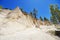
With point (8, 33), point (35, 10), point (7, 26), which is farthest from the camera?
point (35, 10)

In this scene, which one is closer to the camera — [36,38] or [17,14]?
[36,38]

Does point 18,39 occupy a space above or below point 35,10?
below

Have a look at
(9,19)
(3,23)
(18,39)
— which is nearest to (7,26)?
(3,23)

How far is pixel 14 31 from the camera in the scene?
10031mm

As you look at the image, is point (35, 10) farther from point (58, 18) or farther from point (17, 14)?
point (17, 14)

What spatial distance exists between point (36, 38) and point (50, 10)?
3384 centimetres

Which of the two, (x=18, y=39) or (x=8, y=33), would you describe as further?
(x=8, y=33)

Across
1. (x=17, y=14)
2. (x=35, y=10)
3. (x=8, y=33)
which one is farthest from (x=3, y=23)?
(x=35, y=10)

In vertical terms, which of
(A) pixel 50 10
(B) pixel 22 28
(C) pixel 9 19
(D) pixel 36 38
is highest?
(A) pixel 50 10

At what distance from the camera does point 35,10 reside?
61.4 metres

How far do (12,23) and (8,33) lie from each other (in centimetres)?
148

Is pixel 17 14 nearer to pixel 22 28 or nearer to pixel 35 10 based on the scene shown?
pixel 22 28

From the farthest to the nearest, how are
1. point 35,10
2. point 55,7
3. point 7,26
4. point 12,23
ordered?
point 35,10 < point 55,7 < point 12,23 < point 7,26

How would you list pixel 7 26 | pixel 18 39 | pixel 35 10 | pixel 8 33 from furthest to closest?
pixel 35 10, pixel 7 26, pixel 8 33, pixel 18 39
